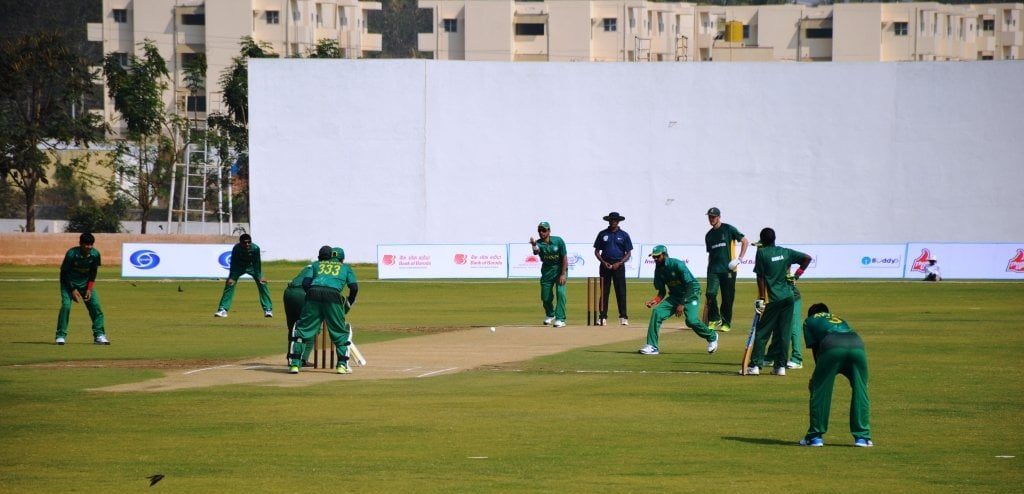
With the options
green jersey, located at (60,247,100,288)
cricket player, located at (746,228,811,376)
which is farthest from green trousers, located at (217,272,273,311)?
cricket player, located at (746,228,811,376)

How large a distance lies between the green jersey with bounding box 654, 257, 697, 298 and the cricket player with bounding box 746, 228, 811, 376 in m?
2.37

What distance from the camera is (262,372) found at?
68.2ft

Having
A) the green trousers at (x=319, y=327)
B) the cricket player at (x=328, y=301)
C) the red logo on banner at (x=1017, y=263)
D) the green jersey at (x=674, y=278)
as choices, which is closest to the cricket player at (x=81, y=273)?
the green trousers at (x=319, y=327)

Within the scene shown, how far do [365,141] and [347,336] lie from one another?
47.7 m

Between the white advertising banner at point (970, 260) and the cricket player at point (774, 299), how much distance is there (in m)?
33.1

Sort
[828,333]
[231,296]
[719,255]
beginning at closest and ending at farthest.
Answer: [828,333]
[719,255]
[231,296]

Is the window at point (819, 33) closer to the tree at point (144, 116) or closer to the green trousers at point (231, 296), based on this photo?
the tree at point (144, 116)

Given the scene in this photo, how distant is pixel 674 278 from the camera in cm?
2209

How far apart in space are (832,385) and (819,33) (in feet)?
373

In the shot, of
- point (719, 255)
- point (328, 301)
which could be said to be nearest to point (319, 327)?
point (328, 301)

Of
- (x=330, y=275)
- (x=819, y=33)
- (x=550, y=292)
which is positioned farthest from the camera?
(x=819, y=33)

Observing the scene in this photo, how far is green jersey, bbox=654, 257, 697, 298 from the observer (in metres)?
22.0

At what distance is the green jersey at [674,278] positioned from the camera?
72.2 feet

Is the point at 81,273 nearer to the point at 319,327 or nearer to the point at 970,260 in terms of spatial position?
the point at 319,327
